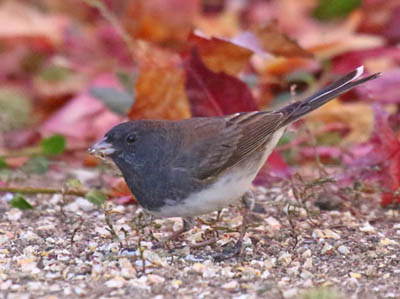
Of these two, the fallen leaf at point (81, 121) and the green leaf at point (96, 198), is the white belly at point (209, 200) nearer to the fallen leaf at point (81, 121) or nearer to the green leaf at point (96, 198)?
the green leaf at point (96, 198)

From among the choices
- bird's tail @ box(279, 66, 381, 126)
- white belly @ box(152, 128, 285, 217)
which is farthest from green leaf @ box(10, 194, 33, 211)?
bird's tail @ box(279, 66, 381, 126)

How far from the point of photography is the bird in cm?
288

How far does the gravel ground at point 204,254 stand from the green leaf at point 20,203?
0.14ft

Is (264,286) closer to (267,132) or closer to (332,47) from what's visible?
(267,132)

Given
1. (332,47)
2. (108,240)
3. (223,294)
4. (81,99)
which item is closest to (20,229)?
(108,240)

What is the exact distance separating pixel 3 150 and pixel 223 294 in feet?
7.78

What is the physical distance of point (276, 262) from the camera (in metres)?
2.86

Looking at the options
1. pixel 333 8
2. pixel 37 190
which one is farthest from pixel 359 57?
pixel 37 190

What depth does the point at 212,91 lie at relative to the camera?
3615 mm

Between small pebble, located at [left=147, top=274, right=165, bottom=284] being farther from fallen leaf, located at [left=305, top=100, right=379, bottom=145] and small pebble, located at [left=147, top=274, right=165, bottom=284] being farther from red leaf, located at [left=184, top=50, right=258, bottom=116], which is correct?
fallen leaf, located at [left=305, top=100, right=379, bottom=145]

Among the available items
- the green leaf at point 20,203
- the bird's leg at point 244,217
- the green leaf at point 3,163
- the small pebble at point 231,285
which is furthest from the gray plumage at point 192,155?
the green leaf at point 3,163

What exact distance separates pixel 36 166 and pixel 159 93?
27.5 inches

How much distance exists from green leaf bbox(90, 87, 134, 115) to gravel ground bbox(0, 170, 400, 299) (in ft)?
2.28

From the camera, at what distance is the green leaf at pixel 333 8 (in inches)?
249
